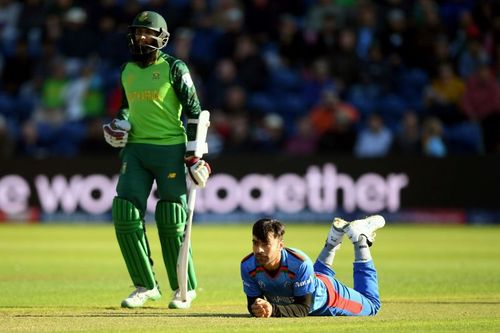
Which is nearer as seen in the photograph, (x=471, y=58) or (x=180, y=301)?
(x=180, y=301)

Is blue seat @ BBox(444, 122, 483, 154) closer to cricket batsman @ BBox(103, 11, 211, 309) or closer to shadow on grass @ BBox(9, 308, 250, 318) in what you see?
cricket batsman @ BBox(103, 11, 211, 309)

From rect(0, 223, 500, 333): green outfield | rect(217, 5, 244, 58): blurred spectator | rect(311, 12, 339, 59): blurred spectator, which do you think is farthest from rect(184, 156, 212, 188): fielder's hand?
rect(217, 5, 244, 58): blurred spectator

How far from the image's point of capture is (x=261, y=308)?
26.0ft

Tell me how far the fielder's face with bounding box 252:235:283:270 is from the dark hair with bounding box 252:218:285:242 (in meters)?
0.02

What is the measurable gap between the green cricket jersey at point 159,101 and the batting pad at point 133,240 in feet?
1.93

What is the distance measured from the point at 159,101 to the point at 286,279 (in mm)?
2123

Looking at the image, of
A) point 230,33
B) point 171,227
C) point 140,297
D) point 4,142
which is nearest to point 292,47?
point 230,33

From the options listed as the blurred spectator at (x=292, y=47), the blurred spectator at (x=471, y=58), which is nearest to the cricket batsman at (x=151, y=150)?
the blurred spectator at (x=471, y=58)

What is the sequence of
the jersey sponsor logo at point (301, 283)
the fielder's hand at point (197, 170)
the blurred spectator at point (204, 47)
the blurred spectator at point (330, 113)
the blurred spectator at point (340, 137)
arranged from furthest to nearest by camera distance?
the blurred spectator at point (204, 47) < the blurred spectator at point (330, 113) < the blurred spectator at point (340, 137) < the fielder's hand at point (197, 170) < the jersey sponsor logo at point (301, 283)

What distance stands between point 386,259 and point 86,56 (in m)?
11.2

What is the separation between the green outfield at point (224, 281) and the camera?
791cm

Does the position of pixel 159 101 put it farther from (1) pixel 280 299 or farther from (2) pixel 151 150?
(1) pixel 280 299

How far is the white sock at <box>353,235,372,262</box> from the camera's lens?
858 centimetres

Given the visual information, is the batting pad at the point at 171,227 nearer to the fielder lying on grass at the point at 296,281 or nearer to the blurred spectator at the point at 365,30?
the fielder lying on grass at the point at 296,281
